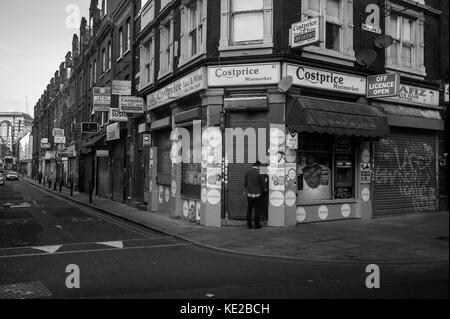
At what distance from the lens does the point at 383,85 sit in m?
13.8

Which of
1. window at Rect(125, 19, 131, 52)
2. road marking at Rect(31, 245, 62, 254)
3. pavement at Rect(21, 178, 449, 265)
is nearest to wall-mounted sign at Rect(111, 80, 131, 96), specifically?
window at Rect(125, 19, 131, 52)

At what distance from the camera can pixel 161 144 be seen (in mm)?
18312

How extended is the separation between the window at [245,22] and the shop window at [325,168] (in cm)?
337

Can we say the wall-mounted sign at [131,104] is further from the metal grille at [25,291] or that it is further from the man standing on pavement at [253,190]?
the metal grille at [25,291]

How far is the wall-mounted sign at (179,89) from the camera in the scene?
13.4 meters

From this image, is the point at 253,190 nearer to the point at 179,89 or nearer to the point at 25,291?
the point at 179,89

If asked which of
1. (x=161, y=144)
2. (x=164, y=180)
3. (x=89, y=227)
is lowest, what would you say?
(x=89, y=227)

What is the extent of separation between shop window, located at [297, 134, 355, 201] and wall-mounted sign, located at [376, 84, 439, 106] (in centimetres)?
264

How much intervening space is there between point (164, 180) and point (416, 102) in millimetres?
9942

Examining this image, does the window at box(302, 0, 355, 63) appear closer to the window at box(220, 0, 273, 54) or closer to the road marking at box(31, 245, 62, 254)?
the window at box(220, 0, 273, 54)

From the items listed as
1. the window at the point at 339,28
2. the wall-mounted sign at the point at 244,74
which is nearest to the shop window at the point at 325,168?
the wall-mounted sign at the point at 244,74
